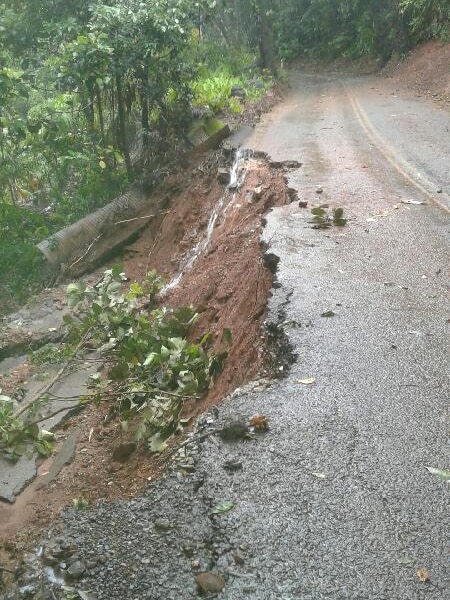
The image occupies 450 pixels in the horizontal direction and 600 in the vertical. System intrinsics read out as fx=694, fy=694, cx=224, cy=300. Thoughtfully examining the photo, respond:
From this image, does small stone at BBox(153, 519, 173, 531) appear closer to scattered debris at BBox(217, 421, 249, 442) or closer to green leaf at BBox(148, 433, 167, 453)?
scattered debris at BBox(217, 421, 249, 442)

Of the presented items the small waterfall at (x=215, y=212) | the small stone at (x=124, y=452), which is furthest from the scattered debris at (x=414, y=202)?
the small stone at (x=124, y=452)

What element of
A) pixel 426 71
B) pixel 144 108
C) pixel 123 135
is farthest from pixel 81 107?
pixel 426 71

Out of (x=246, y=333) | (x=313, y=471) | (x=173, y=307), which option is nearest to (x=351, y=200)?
(x=173, y=307)

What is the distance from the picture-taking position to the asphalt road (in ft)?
9.90

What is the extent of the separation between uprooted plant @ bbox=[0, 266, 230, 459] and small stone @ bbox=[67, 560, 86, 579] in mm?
1525

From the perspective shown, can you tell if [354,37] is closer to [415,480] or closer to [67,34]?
[67,34]

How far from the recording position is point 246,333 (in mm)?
5773

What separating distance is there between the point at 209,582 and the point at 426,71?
25456mm

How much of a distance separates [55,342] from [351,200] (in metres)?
4.48

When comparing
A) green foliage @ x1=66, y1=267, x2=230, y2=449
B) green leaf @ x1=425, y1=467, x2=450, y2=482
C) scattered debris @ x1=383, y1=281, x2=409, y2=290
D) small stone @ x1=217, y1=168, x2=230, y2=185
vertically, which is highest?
green leaf @ x1=425, y1=467, x2=450, y2=482

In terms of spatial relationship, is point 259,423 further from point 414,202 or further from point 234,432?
point 414,202

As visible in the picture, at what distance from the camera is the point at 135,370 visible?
20.4ft

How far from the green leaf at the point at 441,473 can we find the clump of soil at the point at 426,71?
17459mm

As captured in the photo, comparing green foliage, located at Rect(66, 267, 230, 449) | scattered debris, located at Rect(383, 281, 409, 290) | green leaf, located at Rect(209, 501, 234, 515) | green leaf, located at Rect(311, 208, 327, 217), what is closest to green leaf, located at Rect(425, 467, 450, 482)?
green leaf, located at Rect(209, 501, 234, 515)
